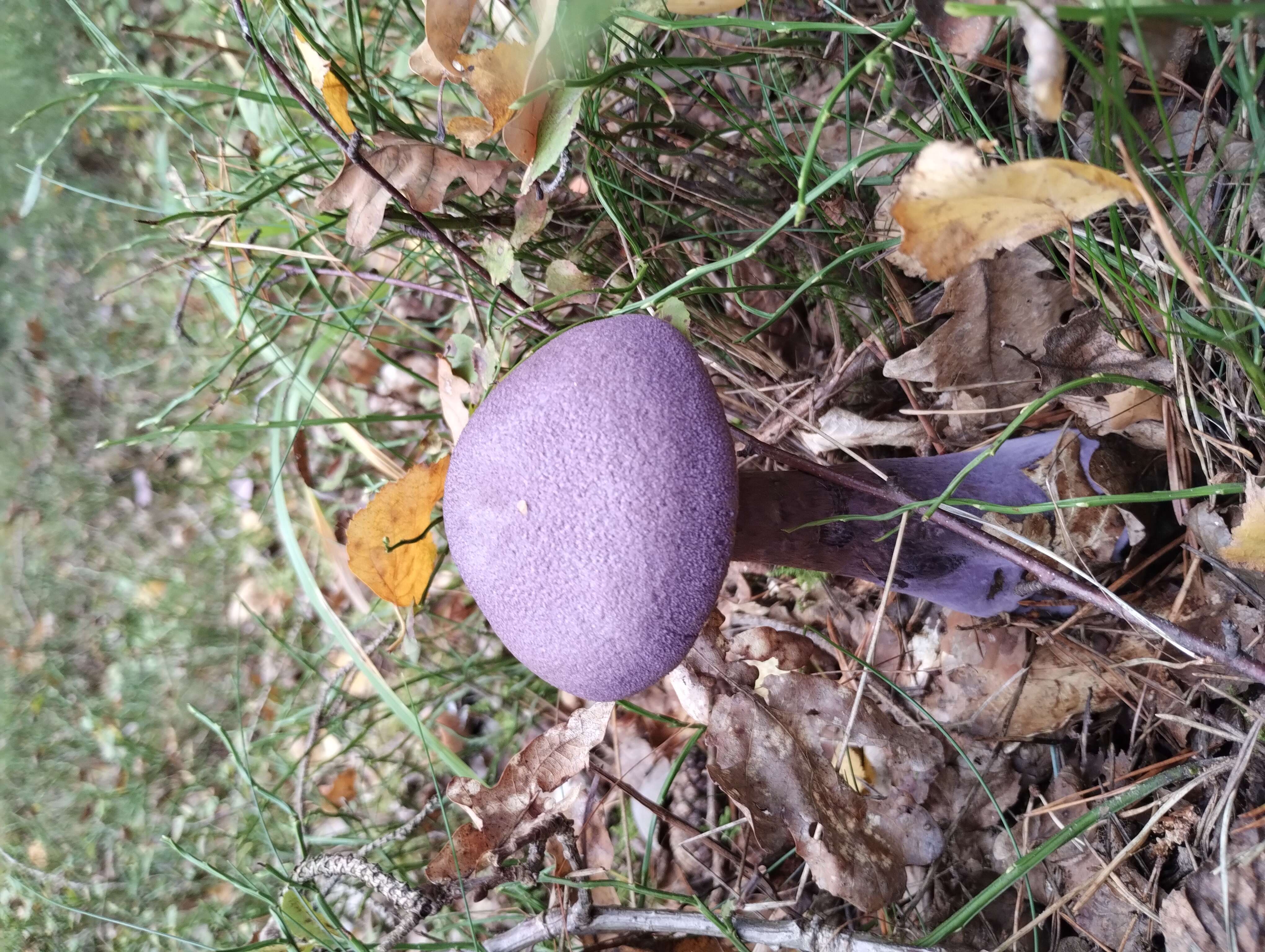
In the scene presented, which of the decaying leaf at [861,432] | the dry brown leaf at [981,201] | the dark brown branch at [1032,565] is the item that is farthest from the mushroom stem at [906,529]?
the dry brown leaf at [981,201]

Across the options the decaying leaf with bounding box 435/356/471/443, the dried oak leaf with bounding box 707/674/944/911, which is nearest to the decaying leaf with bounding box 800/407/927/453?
the dried oak leaf with bounding box 707/674/944/911

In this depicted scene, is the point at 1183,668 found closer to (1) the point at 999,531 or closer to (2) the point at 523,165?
(1) the point at 999,531

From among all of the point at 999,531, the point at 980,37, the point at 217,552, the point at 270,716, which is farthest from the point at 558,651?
the point at 217,552

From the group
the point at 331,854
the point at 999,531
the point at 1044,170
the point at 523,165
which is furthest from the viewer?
the point at 331,854

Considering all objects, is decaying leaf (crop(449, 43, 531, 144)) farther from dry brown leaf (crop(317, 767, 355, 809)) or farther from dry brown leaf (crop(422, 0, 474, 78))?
dry brown leaf (crop(317, 767, 355, 809))

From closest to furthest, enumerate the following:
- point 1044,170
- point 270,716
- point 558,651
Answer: point 1044,170, point 558,651, point 270,716

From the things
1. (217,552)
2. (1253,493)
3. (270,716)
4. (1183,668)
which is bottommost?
(270,716)

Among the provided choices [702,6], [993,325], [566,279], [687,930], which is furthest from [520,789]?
[702,6]
